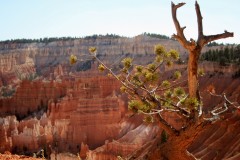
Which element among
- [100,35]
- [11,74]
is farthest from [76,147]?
[100,35]

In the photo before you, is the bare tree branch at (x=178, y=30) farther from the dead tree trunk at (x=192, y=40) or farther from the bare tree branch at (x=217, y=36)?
the bare tree branch at (x=217, y=36)

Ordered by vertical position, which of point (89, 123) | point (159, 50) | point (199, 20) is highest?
point (199, 20)

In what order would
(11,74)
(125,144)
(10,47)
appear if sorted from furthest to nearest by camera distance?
(10,47) → (11,74) → (125,144)

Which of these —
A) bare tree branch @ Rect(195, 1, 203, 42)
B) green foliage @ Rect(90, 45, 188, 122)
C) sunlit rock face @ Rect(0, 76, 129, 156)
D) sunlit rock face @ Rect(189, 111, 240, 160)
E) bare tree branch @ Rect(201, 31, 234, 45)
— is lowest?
sunlit rock face @ Rect(0, 76, 129, 156)

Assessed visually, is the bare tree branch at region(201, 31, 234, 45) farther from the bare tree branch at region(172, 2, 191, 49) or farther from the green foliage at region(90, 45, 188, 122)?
the green foliage at region(90, 45, 188, 122)

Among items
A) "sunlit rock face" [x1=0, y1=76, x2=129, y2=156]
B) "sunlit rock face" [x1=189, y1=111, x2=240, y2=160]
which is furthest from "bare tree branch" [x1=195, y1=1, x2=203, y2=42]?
"sunlit rock face" [x1=0, y1=76, x2=129, y2=156]

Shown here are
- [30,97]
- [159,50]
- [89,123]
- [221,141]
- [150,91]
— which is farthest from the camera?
[30,97]

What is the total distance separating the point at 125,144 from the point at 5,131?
14332 millimetres

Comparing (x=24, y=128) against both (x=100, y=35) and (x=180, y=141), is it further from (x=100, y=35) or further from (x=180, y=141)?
(x=100, y=35)

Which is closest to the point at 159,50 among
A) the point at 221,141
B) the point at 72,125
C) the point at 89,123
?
the point at 221,141

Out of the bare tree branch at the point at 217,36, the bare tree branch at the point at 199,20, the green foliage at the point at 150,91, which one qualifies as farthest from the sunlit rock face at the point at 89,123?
the bare tree branch at the point at 199,20

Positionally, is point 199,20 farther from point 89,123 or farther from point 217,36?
point 89,123

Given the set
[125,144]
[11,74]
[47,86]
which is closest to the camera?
[125,144]

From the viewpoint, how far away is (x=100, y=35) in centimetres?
12888
